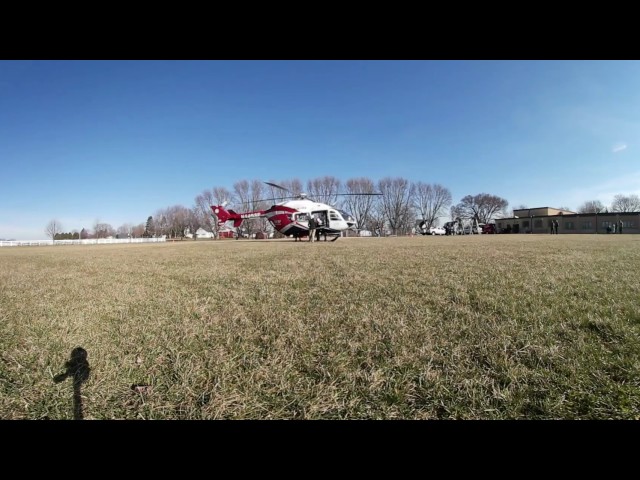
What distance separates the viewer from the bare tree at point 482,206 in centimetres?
7574

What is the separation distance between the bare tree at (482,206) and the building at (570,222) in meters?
4.54

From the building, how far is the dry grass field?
53466mm

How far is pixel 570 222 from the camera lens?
50.5m

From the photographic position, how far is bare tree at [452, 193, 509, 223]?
75.7 metres

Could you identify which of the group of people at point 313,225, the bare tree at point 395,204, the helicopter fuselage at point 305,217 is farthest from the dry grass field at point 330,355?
the bare tree at point 395,204

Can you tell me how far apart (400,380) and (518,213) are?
89839 mm

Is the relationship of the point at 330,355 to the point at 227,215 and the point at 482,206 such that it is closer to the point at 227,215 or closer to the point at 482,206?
the point at 227,215

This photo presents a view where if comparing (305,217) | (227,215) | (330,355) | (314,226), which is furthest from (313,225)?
(330,355)

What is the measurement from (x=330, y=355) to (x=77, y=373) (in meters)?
1.83

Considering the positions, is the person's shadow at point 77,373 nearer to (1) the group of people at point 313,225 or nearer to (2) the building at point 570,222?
(1) the group of people at point 313,225

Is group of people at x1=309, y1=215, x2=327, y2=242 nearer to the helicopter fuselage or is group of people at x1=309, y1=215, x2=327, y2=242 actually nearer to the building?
the helicopter fuselage
